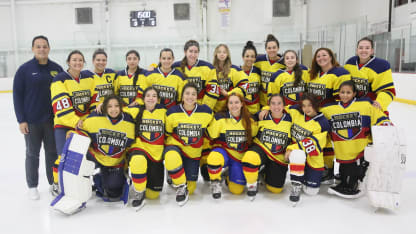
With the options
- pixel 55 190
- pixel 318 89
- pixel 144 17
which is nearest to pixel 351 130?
pixel 318 89

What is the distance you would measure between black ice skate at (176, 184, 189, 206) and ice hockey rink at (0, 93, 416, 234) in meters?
0.04

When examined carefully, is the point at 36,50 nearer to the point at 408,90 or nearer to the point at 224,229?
the point at 224,229

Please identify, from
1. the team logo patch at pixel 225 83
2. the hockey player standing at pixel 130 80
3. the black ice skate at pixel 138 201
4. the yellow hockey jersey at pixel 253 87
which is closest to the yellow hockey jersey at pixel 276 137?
the yellow hockey jersey at pixel 253 87

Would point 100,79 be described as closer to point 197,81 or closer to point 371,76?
point 197,81

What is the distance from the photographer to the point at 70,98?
8.22ft

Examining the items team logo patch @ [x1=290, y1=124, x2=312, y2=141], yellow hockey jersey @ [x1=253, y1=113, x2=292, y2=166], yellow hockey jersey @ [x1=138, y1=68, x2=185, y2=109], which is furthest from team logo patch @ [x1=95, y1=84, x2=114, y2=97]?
team logo patch @ [x1=290, y1=124, x2=312, y2=141]

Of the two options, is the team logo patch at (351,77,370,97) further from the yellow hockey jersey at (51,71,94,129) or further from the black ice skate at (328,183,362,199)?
the yellow hockey jersey at (51,71,94,129)

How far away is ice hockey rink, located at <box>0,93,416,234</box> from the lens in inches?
79.7

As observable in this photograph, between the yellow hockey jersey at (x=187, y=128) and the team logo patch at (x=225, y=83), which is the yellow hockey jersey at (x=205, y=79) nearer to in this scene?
the team logo patch at (x=225, y=83)

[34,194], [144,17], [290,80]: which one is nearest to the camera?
[34,194]

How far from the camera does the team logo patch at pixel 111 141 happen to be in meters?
2.40

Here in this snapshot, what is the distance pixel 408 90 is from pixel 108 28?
33.2ft

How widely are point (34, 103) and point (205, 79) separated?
1.45 metres

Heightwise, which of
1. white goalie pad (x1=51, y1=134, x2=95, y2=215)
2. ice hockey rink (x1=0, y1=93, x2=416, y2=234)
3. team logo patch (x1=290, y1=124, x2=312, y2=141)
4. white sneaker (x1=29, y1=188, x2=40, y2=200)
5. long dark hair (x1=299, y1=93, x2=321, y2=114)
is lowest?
ice hockey rink (x1=0, y1=93, x2=416, y2=234)
